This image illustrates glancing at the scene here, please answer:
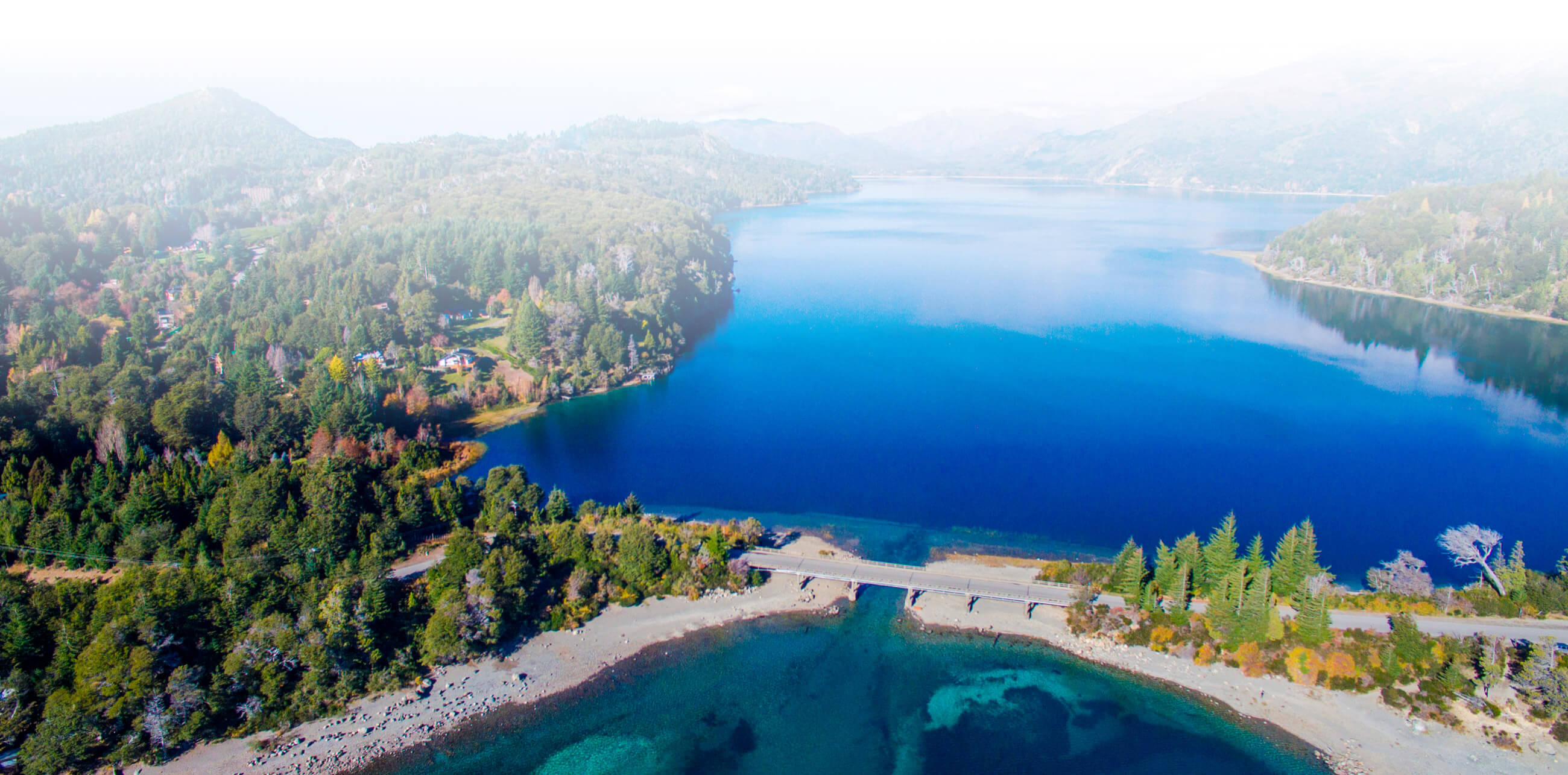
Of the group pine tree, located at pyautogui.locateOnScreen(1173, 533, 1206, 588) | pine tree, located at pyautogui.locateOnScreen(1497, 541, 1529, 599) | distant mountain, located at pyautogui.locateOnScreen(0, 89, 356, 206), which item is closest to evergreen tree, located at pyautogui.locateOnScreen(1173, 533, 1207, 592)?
pine tree, located at pyautogui.locateOnScreen(1173, 533, 1206, 588)

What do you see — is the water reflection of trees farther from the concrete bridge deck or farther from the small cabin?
the small cabin

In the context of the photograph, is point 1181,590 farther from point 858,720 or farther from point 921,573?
point 858,720

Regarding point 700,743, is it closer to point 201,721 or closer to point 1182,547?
point 201,721

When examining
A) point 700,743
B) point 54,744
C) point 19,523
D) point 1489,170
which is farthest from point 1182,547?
point 1489,170

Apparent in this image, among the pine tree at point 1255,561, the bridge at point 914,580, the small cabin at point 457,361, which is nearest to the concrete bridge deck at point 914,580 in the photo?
the bridge at point 914,580

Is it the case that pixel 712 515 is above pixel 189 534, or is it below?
below

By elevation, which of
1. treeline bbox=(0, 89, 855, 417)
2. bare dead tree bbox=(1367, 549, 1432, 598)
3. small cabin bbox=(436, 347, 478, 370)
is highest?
treeline bbox=(0, 89, 855, 417)
